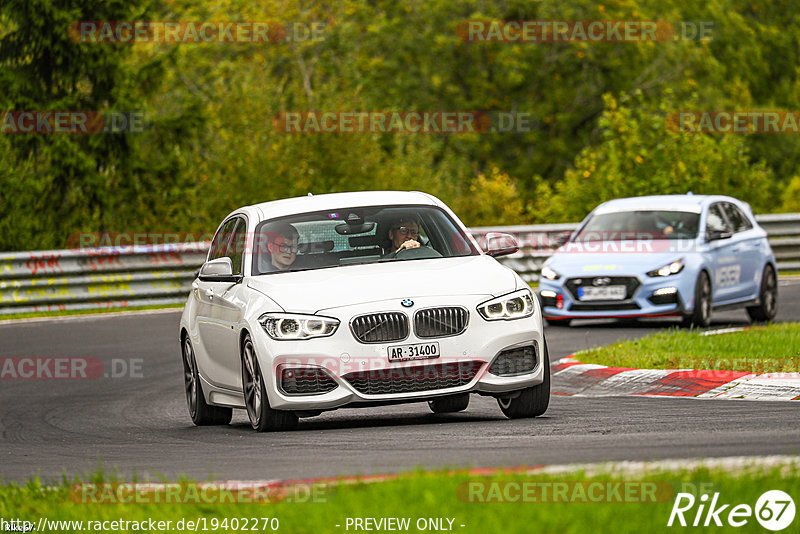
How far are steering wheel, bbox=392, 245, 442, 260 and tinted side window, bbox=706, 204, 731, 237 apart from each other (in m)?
9.00

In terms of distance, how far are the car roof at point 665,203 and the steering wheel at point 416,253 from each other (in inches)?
362

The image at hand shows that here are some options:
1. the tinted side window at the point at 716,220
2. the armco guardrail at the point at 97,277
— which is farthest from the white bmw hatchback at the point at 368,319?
the armco guardrail at the point at 97,277

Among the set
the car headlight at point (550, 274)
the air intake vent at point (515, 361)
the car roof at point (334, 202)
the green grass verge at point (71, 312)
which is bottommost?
the green grass verge at point (71, 312)

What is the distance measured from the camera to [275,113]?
36.6 m

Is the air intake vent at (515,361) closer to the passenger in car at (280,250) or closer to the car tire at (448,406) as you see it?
the car tire at (448,406)

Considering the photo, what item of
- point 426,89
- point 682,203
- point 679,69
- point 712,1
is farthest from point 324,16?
point 682,203

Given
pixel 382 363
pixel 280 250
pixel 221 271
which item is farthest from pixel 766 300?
pixel 382 363

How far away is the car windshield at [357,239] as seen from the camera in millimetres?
11055

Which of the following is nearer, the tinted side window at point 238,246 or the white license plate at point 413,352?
the white license plate at point 413,352

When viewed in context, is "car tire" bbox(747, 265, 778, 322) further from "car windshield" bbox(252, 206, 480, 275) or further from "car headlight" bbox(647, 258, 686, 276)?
"car windshield" bbox(252, 206, 480, 275)

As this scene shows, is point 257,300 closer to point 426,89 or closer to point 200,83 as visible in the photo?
point 200,83

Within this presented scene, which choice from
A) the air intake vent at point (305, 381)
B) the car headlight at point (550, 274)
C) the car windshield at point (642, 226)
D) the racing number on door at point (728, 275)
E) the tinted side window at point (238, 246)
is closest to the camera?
the air intake vent at point (305, 381)

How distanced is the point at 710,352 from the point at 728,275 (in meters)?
5.58

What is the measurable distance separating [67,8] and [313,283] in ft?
71.5
